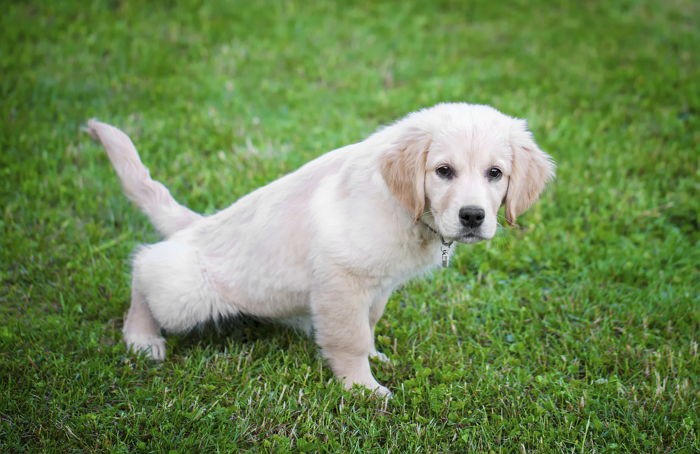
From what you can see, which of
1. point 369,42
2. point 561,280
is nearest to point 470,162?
point 561,280

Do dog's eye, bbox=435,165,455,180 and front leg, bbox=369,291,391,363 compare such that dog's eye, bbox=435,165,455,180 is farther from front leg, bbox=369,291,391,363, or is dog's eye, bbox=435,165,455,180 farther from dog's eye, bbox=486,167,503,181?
front leg, bbox=369,291,391,363

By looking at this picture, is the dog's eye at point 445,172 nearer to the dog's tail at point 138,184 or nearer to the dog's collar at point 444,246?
the dog's collar at point 444,246

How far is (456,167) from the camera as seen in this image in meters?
2.81

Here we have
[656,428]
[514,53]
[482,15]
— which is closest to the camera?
[656,428]

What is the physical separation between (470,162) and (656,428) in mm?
1475

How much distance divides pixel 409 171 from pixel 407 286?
4.68 feet

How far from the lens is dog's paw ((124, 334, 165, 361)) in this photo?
3379 mm

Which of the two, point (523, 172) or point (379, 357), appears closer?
point (523, 172)

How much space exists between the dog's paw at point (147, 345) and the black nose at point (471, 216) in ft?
5.54

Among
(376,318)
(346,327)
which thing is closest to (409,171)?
(346,327)

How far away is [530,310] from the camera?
12.8 ft

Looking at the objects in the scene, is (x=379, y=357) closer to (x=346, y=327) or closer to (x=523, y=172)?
(x=346, y=327)

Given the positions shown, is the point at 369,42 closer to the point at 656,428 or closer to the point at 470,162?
the point at 470,162

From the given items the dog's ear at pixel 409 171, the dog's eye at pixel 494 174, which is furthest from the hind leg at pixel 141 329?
the dog's eye at pixel 494 174
